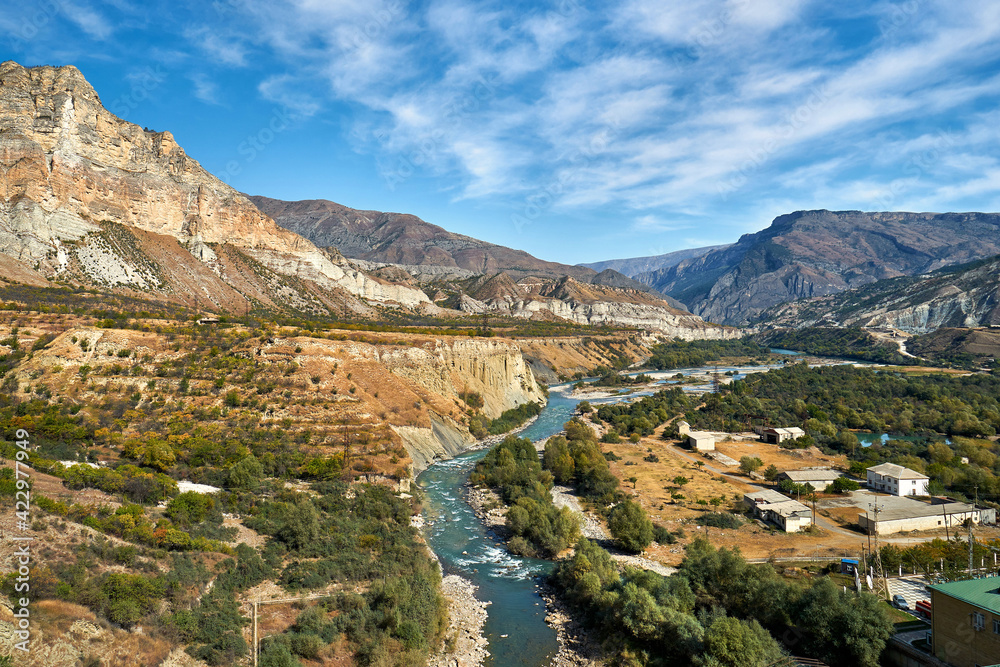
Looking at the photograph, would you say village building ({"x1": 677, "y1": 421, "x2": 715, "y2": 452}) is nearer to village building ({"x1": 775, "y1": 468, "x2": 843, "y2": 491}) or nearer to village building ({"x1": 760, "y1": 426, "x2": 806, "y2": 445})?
village building ({"x1": 760, "y1": 426, "x2": 806, "y2": 445})

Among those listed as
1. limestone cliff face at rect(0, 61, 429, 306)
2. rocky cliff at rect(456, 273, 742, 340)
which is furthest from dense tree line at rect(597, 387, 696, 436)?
rocky cliff at rect(456, 273, 742, 340)

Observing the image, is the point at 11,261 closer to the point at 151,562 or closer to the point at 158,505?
the point at 158,505

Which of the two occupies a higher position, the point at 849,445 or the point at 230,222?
the point at 230,222

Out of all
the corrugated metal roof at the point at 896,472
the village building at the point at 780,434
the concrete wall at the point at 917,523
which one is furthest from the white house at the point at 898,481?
the village building at the point at 780,434

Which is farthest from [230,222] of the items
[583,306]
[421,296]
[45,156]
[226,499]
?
[583,306]

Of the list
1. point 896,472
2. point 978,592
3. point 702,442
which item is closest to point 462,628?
point 978,592

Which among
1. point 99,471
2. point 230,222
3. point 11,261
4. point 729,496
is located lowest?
point 729,496

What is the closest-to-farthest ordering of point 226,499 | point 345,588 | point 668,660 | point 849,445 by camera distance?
point 668,660, point 345,588, point 226,499, point 849,445

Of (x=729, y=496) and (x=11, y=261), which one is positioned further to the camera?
(x=11, y=261)
